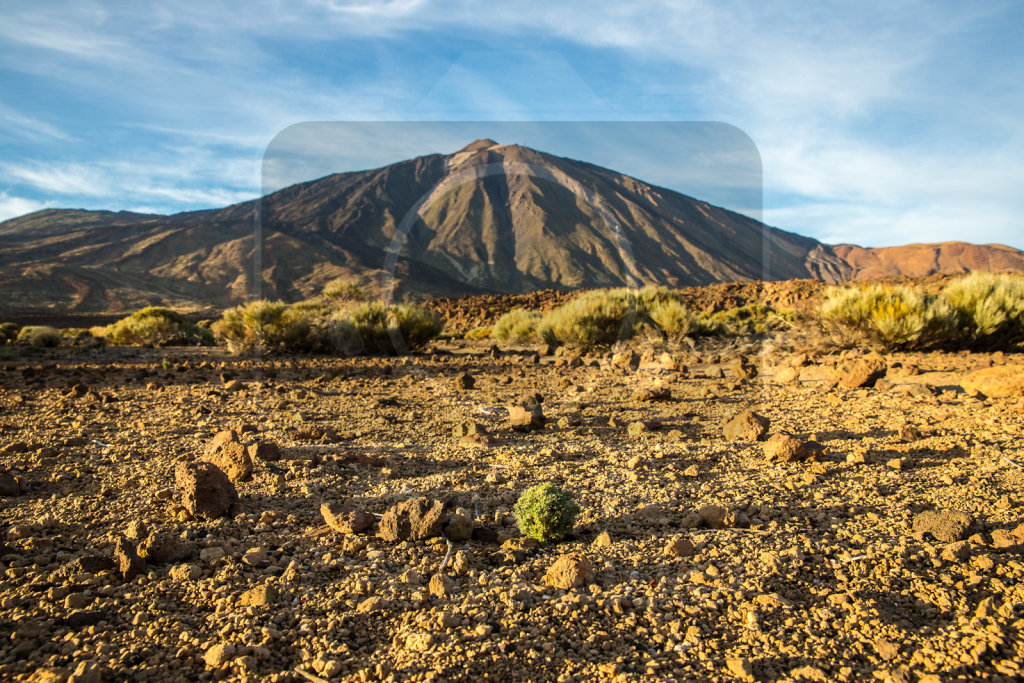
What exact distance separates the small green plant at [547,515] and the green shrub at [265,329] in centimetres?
999

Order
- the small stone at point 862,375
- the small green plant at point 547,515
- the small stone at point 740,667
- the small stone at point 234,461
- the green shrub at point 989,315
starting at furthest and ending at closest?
the green shrub at point 989,315
the small stone at point 862,375
the small stone at point 234,461
the small green plant at point 547,515
the small stone at point 740,667

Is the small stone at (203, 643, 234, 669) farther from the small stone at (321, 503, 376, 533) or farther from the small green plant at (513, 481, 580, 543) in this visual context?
the small green plant at (513, 481, 580, 543)

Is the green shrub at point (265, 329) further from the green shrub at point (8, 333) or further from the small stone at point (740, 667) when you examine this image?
the small stone at point (740, 667)

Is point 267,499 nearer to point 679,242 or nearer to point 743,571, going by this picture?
point 743,571

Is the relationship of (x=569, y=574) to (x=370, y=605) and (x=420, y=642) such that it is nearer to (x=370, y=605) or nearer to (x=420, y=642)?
(x=420, y=642)

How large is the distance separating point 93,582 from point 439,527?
57.1 inches

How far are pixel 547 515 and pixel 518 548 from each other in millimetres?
206

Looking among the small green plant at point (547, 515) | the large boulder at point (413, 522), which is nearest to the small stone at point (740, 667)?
the small green plant at point (547, 515)

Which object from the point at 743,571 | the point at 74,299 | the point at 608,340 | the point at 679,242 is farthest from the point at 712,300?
the point at 679,242

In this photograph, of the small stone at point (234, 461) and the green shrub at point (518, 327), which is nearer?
the small stone at point (234, 461)

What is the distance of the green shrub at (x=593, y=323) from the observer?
11703mm

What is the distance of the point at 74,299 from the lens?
52.0 metres

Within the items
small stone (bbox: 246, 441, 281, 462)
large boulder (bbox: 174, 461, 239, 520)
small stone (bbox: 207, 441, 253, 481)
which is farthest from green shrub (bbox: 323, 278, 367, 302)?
large boulder (bbox: 174, 461, 239, 520)

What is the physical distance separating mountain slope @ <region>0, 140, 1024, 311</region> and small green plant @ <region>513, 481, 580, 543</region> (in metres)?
39.4
